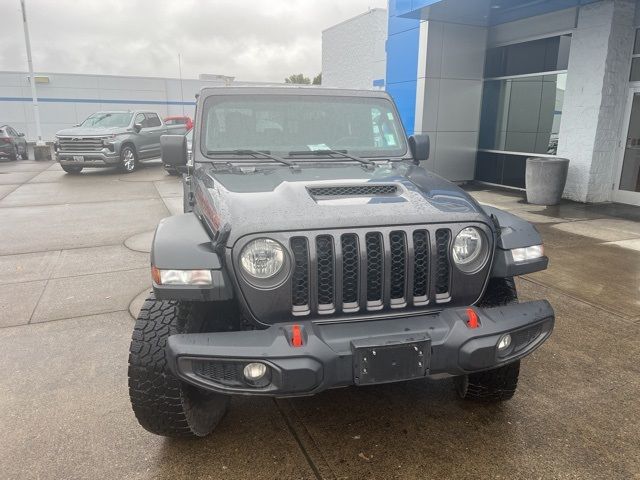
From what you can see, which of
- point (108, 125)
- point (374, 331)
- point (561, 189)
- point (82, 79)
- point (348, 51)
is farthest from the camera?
point (82, 79)

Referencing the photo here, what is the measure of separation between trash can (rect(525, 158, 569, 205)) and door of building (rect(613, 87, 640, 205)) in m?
1.12

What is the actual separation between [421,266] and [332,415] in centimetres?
113

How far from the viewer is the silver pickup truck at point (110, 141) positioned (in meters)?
14.3

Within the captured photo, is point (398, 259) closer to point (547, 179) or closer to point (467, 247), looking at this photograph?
point (467, 247)

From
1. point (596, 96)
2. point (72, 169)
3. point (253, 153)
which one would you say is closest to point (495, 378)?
point (253, 153)

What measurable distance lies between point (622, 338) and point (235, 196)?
3303 millimetres

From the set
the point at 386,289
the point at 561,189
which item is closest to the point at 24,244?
the point at 386,289

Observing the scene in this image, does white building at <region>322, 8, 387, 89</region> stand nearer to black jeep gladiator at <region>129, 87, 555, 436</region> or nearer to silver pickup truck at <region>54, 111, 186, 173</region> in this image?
silver pickup truck at <region>54, 111, 186, 173</region>

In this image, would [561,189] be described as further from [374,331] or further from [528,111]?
[374,331]

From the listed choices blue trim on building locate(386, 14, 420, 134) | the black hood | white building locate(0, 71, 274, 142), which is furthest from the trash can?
white building locate(0, 71, 274, 142)

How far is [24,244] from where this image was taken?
7066 mm

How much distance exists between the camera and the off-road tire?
1501 centimetres

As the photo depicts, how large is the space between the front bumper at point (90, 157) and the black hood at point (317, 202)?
12493 millimetres

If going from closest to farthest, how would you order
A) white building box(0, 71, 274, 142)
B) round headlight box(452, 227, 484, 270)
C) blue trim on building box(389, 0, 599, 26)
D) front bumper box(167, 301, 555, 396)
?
front bumper box(167, 301, 555, 396), round headlight box(452, 227, 484, 270), blue trim on building box(389, 0, 599, 26), white building box(0, 71, 274, 142)
